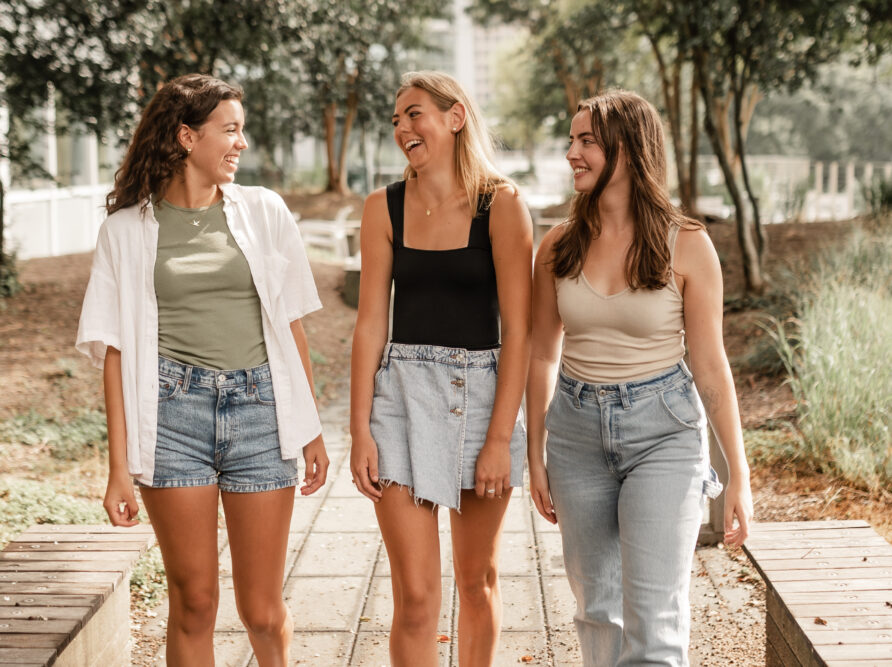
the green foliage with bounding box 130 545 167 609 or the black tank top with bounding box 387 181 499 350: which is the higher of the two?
the black tank top with bounding box 387 181 499 350

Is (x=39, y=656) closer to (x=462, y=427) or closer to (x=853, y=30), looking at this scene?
(x=462, y=427)

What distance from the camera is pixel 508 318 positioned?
2.86m

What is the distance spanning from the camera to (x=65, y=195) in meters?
17.3

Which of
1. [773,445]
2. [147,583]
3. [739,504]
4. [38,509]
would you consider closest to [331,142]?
[773,445]

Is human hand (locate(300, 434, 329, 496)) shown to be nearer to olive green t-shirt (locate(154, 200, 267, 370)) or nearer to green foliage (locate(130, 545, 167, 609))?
olive green t-shirt (locate(154, 200, 267, 370))

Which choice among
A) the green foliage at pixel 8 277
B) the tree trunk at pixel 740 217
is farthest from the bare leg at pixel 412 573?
the green foliage at pixel 8 277

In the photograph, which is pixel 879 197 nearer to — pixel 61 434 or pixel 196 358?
pixel 61 434

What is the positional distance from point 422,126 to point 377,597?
2.38 m

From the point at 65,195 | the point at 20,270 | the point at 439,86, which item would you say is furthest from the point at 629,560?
the point at 65,195

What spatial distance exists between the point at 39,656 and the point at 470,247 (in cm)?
165

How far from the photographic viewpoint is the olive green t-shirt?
2.79 meters

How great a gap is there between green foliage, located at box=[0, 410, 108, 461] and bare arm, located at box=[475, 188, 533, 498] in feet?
14.0

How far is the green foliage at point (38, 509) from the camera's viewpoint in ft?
16.2

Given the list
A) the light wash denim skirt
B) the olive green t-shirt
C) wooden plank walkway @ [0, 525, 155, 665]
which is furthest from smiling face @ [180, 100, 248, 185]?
wooden plank walkway @ [0, 525, 155, 665]
